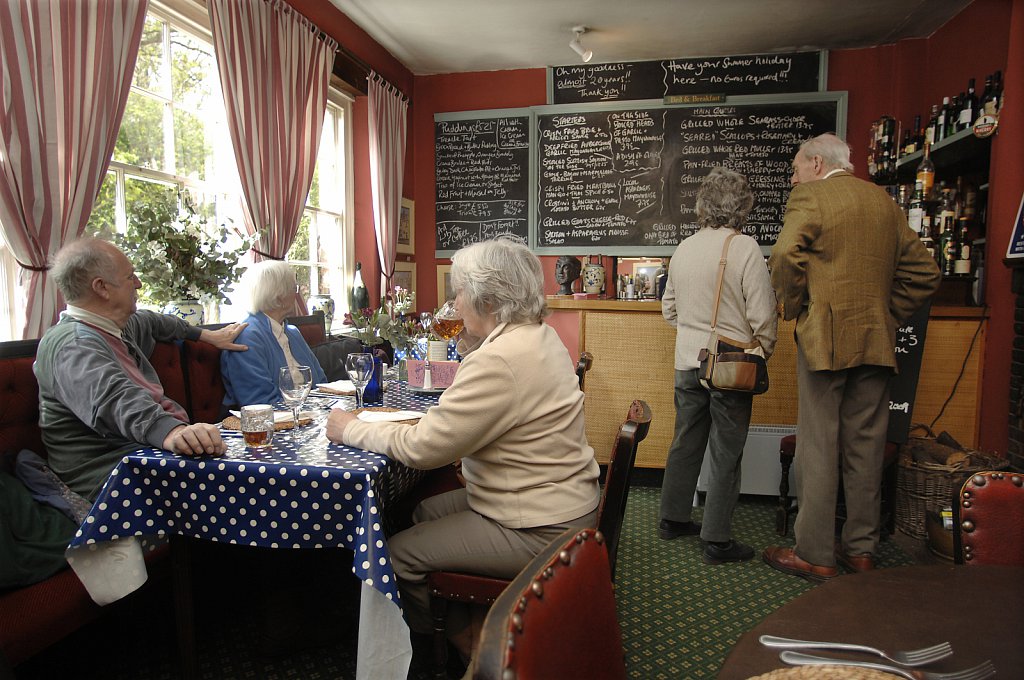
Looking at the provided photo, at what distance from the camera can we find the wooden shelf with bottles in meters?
3.10

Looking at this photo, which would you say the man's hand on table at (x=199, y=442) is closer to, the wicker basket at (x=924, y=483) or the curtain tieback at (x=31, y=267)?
the curtain tieback at (x=31, y=267)

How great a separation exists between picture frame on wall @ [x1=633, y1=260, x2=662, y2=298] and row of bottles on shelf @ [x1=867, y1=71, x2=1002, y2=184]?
5.39ft

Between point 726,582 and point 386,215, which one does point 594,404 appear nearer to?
point 726,582

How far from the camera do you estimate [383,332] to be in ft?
8.23

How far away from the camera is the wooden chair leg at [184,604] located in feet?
5.34

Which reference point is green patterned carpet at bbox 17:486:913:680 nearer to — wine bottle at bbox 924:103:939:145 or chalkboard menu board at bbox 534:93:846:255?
wine bottle at bbox 924:103:939:145

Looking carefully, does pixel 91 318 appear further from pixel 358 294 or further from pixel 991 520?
pixel 358 294

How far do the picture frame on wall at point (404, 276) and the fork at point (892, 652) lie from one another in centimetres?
453

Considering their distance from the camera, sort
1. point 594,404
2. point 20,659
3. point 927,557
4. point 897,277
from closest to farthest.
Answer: point 20,659, point 897,277, point 927,557, point 594,404

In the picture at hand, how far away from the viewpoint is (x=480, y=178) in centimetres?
541

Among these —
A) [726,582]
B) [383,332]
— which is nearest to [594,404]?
[726,582]

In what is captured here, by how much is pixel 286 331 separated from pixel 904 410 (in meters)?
2.94

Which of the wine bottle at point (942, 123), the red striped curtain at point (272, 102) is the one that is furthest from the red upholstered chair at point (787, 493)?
the red striped curtain at point (272, 102)

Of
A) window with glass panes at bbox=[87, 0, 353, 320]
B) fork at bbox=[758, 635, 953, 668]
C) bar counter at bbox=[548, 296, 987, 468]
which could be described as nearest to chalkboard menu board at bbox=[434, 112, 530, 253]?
bar counter at bbox=[548, 296, 987, 468]
